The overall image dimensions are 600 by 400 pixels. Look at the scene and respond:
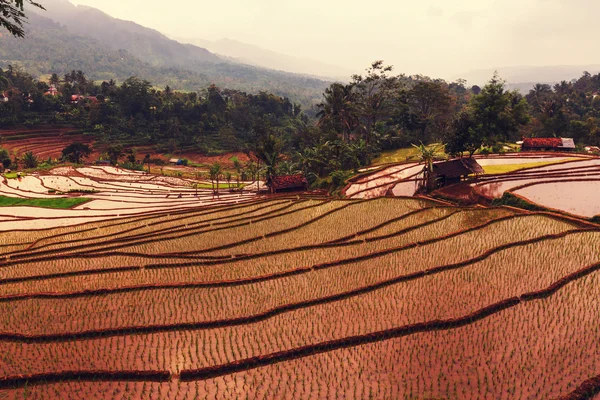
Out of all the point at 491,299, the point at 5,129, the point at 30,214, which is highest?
the point at 5,129

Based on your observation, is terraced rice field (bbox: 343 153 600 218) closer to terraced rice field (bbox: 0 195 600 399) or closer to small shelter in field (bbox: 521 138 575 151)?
terraced rice field (bbox: 0 195 600 399)

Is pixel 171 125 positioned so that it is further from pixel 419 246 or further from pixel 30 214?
pixel 419 246

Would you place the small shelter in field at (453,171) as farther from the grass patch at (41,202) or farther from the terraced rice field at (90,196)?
the grass patch at (41,202)

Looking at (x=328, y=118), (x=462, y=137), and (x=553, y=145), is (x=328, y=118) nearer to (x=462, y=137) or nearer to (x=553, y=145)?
(x=462, y=137)

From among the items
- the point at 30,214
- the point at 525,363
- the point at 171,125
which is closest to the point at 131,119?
the point at 171,125

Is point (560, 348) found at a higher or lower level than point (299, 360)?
higher

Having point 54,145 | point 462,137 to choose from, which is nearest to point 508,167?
point 462,137
